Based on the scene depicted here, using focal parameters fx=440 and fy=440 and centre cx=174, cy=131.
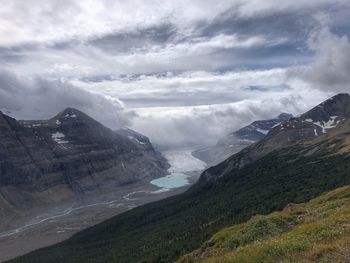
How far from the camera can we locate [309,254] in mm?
32469

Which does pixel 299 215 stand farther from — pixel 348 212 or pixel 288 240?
pixel 288 240

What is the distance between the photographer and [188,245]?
160375 mm

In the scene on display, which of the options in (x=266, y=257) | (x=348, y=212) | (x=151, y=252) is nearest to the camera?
(x=266, y=257)

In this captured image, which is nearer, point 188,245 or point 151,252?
point 188,245

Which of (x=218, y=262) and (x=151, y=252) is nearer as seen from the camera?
(x=218, y=262)

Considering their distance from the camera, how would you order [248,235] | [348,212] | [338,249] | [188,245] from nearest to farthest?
[338,249]
[348,212]
[248,235]
[188,245]

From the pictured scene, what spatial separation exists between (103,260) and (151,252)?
117 feet

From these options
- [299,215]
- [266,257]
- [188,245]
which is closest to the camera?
[266,257]

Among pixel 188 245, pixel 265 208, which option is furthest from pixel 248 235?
pixel 265 208

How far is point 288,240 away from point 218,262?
22.3 ft

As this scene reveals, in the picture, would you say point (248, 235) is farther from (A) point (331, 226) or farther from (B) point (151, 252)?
(B) point (151, 252)

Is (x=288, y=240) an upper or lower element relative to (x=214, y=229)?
upper

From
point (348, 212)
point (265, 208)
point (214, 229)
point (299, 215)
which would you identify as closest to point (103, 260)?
point (214, 229)

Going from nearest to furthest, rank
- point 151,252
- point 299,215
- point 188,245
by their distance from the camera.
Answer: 1. point 299,215
2. point 188,245
3. point 151,252
